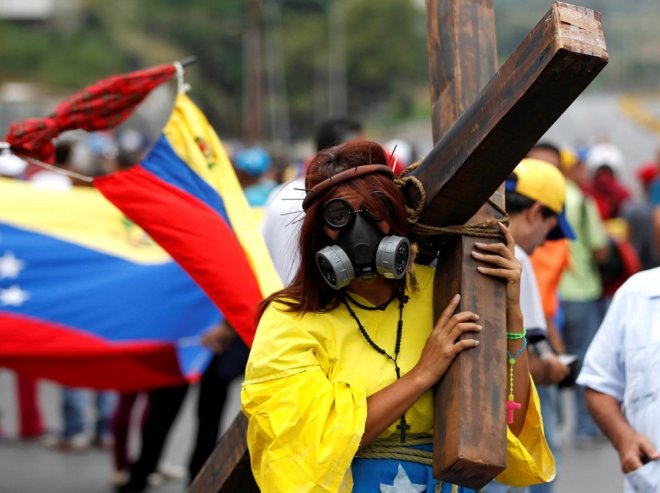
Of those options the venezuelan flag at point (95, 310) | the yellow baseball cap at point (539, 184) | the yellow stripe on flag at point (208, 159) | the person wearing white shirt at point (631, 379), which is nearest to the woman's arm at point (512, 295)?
the person wearing white shirt at point (631, 379)

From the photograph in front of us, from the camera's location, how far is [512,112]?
2568mm

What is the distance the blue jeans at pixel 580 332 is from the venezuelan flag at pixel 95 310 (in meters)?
3.08

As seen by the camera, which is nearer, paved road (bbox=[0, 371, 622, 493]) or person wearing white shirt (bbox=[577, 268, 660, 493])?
person wearing white shirt (bbox=[577, 268, 660, 493])

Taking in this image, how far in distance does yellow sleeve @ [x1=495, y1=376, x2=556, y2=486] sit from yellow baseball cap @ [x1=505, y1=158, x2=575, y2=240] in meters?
1.33

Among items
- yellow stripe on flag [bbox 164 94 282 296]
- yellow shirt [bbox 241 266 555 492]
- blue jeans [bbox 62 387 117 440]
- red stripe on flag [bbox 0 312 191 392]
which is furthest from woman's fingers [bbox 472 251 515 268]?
blue jeans [bbox 62 387 117 440]

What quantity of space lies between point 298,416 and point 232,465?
27.4 inches

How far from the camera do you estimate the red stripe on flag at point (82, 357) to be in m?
6.55

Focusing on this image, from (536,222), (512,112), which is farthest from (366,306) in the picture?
(536,222)

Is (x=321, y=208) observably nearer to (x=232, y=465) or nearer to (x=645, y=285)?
(x=232, y=465)

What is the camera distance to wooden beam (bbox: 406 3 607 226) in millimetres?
2463

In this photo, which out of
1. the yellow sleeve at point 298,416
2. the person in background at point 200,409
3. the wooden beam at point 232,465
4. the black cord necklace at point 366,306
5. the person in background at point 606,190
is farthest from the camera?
the person in background at point 606,190

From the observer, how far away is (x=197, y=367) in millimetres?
6434

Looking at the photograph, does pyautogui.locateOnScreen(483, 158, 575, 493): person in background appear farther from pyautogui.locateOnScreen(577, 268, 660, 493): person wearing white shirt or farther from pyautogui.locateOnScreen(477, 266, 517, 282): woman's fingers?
pyautogui.locateOnScreen(477, 266, 517, 282): woman's fingers

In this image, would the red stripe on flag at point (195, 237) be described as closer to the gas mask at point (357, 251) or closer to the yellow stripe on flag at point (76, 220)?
the gas mask at point (357, 251)
